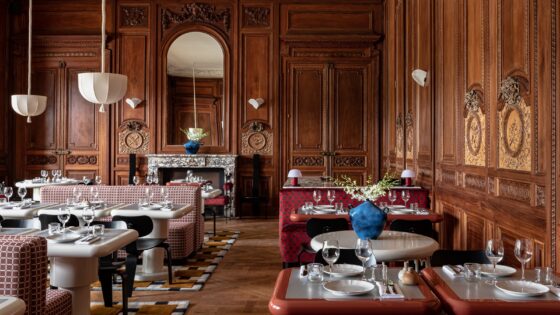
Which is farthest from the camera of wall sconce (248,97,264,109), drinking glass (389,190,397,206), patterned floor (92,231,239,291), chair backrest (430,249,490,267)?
wall sconce (248,97,264,109)

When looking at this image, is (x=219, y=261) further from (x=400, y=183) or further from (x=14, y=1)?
(x=14, y=1)

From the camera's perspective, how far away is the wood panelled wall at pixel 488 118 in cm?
371

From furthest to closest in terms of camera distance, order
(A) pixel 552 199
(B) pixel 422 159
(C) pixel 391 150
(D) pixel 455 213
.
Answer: (C) pixel 391 150 → (B) pixel 422 159 → (D) pixel 455 213 → (A) pixel 552 199

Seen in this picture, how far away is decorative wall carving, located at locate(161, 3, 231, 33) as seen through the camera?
36.7 ft

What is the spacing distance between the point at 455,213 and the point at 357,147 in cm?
533

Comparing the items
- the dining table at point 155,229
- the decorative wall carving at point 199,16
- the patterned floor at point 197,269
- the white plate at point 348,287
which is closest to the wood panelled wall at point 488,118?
the white plate at point 348,287

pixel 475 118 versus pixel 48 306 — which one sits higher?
pixel 475 118

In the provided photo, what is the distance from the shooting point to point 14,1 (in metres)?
11.3

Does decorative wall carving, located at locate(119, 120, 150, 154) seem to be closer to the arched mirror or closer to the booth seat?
the arched mirror

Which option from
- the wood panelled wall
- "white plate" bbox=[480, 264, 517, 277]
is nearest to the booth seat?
the wood panelled wall

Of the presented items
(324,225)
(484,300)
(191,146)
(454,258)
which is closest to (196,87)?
(191,146)

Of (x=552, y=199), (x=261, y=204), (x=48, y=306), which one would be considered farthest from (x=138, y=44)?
(x=552, y=199)

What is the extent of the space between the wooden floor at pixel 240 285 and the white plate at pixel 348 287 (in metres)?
2.19

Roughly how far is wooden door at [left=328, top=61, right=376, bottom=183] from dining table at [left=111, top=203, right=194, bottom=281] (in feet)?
18.4
